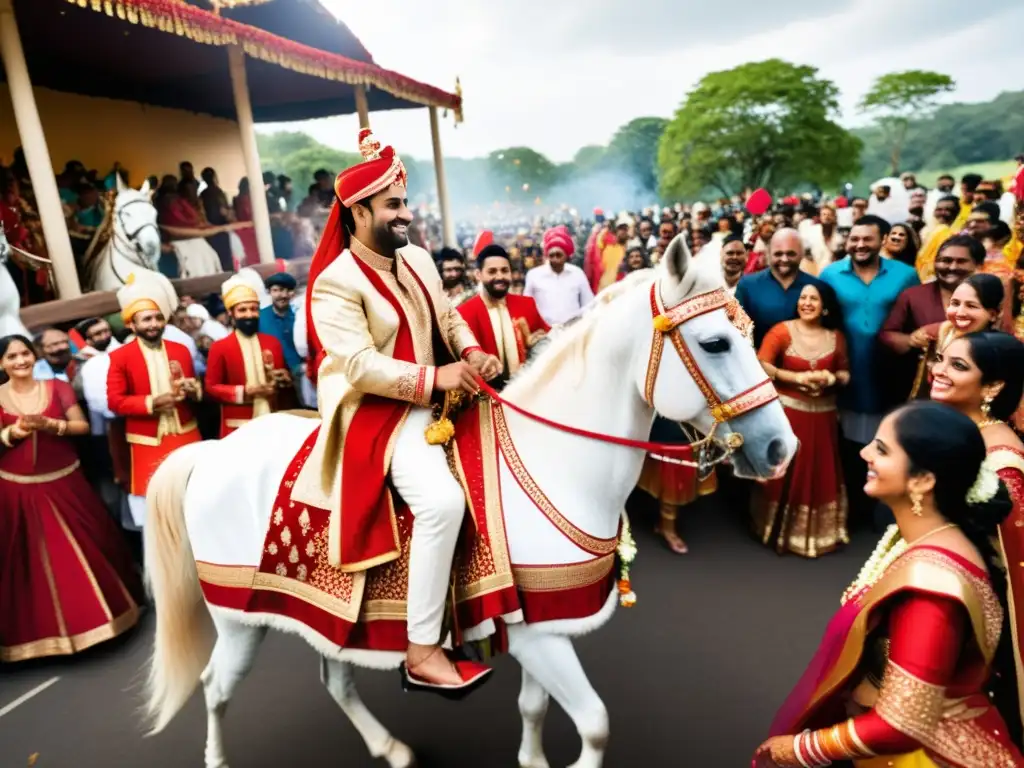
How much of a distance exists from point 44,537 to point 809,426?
480cm

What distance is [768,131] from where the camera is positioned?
31.0m

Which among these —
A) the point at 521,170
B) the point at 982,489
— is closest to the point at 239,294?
the point at 982,489

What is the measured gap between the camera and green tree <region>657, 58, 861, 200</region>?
3072 cm

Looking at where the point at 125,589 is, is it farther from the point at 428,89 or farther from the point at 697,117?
the point at 697,117

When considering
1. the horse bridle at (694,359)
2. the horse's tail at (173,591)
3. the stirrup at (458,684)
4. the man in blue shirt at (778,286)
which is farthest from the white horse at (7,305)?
the man in blue shirt at (778,286)

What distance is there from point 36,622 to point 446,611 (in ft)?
9.96

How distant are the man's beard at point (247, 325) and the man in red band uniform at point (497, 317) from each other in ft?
4.61

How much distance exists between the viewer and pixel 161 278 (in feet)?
16.3

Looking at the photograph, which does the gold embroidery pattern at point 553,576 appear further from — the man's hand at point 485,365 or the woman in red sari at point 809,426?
the woman in red sari at point 809,426

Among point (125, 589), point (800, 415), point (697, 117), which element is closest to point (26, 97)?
point (125, 589)

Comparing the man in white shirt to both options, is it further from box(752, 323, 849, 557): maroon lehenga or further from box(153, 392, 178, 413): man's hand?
box(153, 392, 178, 413): man's hand

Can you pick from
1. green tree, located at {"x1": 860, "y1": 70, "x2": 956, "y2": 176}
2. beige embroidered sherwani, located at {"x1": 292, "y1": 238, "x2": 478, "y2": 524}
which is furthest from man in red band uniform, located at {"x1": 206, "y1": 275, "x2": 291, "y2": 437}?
green tree, located at {"x1": 860, "y1": 70, "x2": 956, "y2": 176}

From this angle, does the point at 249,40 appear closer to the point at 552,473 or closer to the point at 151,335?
the point at 151,335

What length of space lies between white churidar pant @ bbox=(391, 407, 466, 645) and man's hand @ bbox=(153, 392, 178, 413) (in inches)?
93.5
